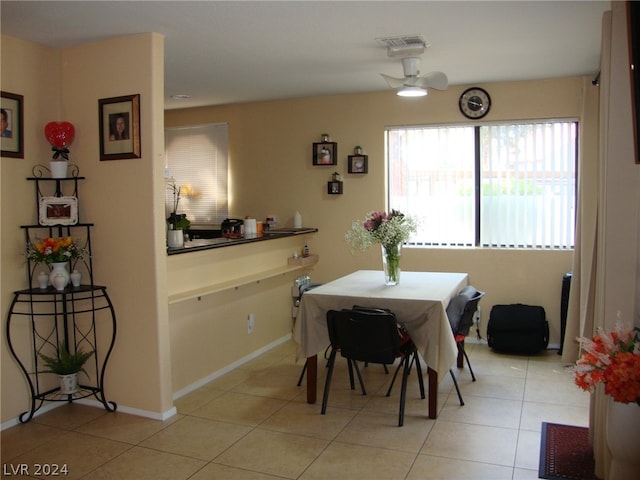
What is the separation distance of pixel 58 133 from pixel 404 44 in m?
2.39

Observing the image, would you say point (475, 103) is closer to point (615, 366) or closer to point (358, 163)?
point (358, 163)

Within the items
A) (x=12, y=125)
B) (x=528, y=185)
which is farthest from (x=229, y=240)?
(x=528, y=185)

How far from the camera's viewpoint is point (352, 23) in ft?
11.3

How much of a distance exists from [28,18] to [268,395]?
2.85 metres

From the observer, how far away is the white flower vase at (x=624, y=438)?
234 centimetres

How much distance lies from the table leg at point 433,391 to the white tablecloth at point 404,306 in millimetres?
38

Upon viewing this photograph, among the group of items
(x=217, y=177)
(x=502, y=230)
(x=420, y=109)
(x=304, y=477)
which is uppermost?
(x=420, y=109)

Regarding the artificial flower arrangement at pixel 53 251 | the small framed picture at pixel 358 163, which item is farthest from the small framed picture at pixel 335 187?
the artificial flower arrangement at pixel 53 251

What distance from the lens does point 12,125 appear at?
3.55m

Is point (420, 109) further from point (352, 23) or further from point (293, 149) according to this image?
point (352, 23)

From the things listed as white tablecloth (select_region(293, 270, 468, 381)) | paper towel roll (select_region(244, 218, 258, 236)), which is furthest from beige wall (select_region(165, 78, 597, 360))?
white tablecloth (select_region(293, 270, 468, 381))

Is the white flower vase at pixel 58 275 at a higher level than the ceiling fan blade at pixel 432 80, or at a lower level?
lower

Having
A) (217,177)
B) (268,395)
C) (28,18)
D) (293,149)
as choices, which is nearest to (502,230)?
(293,149)

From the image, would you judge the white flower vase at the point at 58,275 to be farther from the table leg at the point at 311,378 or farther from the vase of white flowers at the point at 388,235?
the vase of white flowers at the point at 388,235
